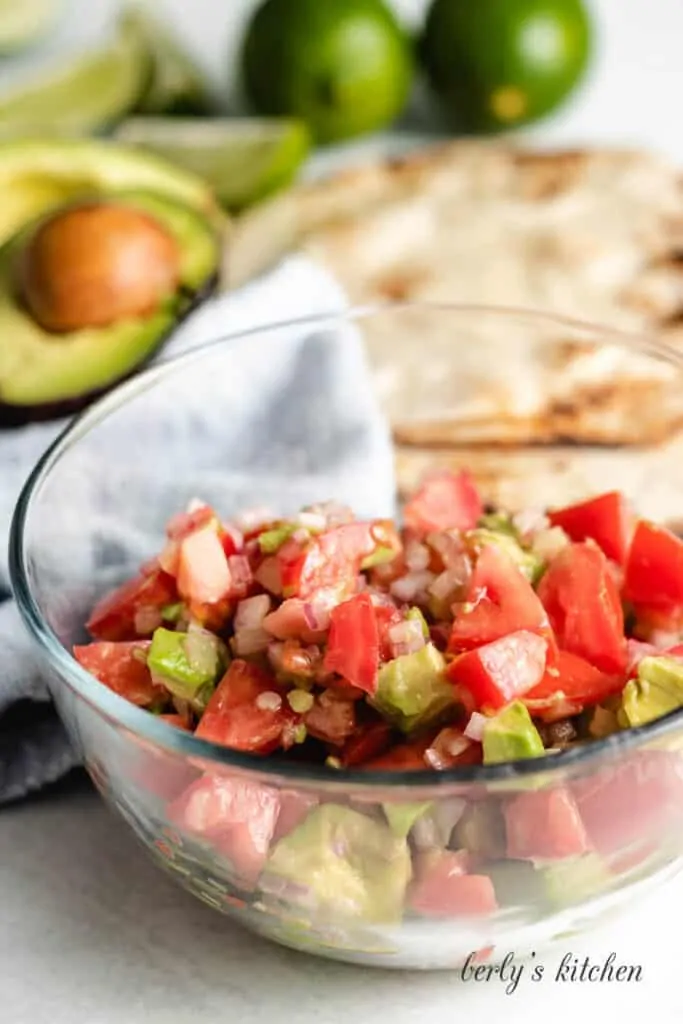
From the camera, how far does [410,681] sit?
1.21 metres

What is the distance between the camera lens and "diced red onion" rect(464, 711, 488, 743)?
1.16m

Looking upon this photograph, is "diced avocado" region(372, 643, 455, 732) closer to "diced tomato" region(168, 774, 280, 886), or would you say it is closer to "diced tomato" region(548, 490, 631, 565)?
"diced tomato" region(168, 774, 280, 886)

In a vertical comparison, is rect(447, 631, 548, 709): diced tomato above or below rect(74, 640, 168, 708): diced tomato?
above

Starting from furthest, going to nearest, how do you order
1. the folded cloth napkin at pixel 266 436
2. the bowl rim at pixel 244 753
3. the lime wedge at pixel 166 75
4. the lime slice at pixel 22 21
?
the lime slice at pixel 22 21 → the lime wedge at pixel 166 75 → the folded cloth napkin at pixel 266 436 → the bowl rim at pixel 244 753

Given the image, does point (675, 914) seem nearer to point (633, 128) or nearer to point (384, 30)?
point (384, 30)

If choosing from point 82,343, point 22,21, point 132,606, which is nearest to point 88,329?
point 82,343

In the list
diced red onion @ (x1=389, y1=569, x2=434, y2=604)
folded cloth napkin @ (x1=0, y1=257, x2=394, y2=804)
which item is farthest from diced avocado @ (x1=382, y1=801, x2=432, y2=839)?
folded cloth napkin @ (x1=0, y1=257, x2=394, y2=804)

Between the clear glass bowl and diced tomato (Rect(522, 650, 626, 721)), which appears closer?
the clear glass bowl

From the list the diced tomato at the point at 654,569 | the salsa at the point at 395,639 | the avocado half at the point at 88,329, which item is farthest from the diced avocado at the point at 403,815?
the avocado half at the point at 88,329

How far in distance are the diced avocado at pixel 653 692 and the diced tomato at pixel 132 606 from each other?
1.54 ft

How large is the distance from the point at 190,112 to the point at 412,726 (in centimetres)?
202

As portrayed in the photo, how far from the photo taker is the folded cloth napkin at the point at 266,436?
1.74 meters

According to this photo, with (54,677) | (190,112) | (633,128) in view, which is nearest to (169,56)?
(190,112)

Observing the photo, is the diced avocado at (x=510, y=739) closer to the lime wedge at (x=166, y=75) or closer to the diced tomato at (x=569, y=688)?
the diced tomato at (x=569, y=688)
